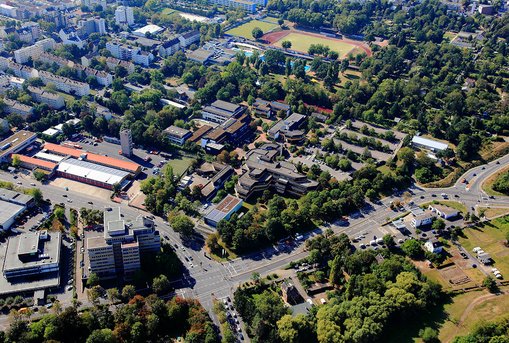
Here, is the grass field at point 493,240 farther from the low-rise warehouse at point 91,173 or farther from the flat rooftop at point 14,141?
the flat rooftop at point 14,141

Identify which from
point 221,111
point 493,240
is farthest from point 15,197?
point 493,240

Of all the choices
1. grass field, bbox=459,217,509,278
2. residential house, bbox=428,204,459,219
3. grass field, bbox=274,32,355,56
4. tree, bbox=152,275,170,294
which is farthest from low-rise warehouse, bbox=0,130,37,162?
grass field, bbox=274,32,355,56

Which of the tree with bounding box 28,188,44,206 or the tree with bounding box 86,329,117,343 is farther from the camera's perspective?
the tree with bounding box 28,188,44,206

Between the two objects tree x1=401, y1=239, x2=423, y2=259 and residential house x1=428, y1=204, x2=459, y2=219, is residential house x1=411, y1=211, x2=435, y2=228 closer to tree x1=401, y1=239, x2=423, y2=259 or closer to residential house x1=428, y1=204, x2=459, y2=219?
residential house x1=428, y1=204, x2=459, y2=219

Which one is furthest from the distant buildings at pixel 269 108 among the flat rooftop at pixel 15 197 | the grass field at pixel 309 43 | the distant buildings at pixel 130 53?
the flat rooftop at pixel 15 197

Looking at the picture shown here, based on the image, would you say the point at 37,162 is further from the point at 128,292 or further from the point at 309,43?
the point at 309,43

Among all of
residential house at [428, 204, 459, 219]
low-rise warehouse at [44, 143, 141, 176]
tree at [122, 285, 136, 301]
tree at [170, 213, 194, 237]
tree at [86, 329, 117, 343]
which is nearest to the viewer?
tree at [86, 329, 117, 343]
